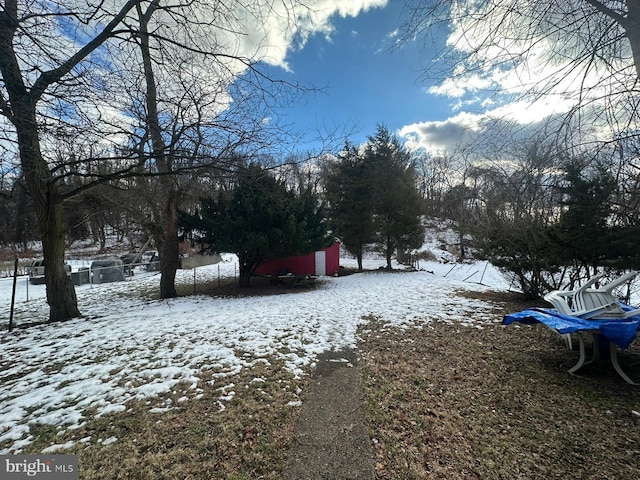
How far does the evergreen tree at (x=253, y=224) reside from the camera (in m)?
9.94

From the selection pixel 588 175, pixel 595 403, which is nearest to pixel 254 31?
pixel 595 403

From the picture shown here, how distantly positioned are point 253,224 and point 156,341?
6006 mm

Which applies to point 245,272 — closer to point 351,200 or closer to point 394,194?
point 351,200

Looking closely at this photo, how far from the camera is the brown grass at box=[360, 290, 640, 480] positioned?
212 cm

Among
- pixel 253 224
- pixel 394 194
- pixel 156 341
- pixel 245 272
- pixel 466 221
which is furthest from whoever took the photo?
pixel 394 194

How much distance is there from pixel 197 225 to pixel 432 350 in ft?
29.3

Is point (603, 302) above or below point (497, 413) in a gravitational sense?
above

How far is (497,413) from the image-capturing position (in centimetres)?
276

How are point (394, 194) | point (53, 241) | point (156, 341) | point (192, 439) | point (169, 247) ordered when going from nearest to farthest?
point (192, 439) → point (156, 341) → point (53, 241) → point (169, 247) → point (394, 194)

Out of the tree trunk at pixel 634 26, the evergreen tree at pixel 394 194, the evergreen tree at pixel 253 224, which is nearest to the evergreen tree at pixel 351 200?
Result: the evergreen tree at pixel 394 194

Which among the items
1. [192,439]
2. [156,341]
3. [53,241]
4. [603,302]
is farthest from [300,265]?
[192,439]

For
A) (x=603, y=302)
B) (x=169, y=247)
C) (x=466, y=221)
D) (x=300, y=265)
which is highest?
(x=466, y=221)

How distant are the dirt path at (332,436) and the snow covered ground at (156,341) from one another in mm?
667

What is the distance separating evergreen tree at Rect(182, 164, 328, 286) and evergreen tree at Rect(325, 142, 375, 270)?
17.2ft
